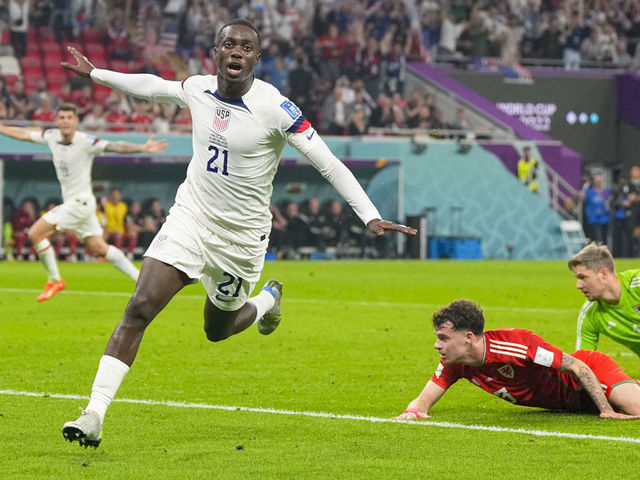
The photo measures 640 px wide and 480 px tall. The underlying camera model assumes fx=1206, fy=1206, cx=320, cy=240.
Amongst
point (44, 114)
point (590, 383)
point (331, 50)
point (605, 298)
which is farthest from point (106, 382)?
point (331, 50)

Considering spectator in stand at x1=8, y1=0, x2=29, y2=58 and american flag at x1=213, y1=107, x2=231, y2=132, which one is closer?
american flag at x1=213, y1=107, x2=231, y2=132

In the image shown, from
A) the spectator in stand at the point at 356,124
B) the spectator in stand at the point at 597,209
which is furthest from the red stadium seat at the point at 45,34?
the spectator in stand at the point at 597,209

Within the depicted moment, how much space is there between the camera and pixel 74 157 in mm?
16938

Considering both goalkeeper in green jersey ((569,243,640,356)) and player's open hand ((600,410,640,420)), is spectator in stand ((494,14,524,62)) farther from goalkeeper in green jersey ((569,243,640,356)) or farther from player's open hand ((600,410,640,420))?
player's open hand ((600,410,640,420))

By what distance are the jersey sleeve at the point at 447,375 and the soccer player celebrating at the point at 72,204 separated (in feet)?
31.1

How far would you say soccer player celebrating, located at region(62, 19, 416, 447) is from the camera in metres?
6.87

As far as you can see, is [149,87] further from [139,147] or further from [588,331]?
[139,147]

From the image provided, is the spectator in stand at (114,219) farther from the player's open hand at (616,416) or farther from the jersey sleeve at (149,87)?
the player's open hand at (616,416)

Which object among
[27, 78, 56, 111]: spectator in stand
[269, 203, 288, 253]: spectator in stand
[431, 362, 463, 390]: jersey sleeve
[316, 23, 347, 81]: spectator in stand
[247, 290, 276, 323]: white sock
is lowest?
[269, 203, 288, 253]: spectator in stand

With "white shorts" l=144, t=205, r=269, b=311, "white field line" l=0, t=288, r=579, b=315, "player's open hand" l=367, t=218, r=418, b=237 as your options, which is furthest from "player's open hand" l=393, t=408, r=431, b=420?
"white field line" l=0, t=288, r=579, b=315

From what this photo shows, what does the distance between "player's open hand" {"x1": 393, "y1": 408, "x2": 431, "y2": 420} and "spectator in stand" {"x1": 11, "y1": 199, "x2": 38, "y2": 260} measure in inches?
957

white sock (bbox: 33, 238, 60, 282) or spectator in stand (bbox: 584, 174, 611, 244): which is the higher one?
white sock (bbox: 33, 238, 60, 282)

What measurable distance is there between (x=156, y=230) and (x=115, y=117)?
3157mm

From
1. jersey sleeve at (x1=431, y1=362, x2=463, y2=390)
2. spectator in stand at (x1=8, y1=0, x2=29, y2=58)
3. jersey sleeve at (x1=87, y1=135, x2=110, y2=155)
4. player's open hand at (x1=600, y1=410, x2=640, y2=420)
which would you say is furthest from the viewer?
spectator in stand at (x1=8, y1=0, x2=29, y2=58)
